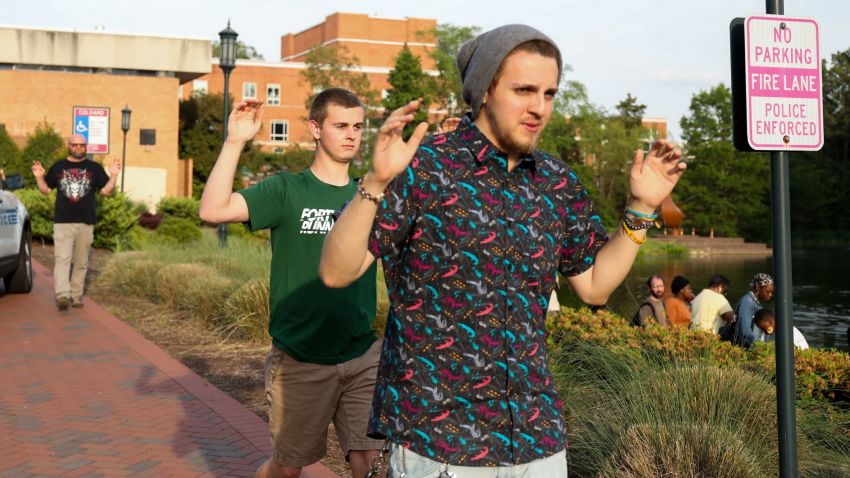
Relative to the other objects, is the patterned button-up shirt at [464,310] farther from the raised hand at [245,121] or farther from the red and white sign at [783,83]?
the red and white sign at [783,83]

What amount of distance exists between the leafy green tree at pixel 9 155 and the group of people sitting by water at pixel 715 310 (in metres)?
38.2

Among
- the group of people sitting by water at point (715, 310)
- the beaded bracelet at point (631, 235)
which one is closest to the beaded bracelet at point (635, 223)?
the beaded bracelet at point (631, 235)

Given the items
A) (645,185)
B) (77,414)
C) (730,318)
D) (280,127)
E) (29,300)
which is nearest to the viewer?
(645,185)

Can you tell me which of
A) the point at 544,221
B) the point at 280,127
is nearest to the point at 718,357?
the point at 544,221

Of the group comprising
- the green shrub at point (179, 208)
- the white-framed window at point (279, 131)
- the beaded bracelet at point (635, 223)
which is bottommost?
the beaded bracelet at point (635, 223)

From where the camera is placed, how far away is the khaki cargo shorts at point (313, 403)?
422cm

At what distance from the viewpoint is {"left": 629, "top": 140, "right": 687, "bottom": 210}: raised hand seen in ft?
9.23

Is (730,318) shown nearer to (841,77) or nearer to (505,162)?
(505,162)

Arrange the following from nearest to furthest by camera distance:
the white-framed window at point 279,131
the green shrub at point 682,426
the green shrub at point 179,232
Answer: the green shrub at point 682,426, the green shrub at point 179,232, the white-framed window at point 279,131

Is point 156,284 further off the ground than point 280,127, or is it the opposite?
point 280,127

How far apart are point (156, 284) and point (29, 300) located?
1.62 metres

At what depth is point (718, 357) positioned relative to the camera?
24.1 ft

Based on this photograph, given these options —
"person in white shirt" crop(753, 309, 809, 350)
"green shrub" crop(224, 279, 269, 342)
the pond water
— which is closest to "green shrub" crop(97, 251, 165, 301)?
"green shrub" crop(224, 279, 269, 342)

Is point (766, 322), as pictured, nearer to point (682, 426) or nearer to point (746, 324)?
point (746, 324)
